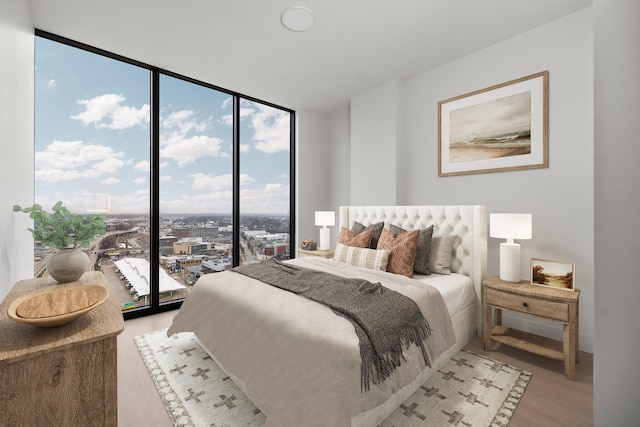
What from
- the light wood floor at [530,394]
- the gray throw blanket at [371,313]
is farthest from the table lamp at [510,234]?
the gray throw blanket at [371,313]

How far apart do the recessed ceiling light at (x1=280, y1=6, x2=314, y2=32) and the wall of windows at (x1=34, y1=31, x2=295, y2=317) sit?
5.56 feet

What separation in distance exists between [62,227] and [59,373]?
989mm

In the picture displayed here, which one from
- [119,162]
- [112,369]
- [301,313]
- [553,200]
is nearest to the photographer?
[112,369]

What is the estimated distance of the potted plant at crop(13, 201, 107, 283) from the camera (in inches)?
59.1

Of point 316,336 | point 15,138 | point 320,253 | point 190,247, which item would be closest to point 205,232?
point 190,247

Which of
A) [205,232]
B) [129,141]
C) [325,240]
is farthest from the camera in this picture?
[325,240]

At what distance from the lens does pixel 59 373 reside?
92cm

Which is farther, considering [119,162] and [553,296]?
[119,162]

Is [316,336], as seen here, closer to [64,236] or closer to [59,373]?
[59,373]

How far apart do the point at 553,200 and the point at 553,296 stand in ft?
3.08

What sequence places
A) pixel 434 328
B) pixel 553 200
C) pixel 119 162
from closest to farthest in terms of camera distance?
pixel 434 328
pixel 553 200
pixel 119 162

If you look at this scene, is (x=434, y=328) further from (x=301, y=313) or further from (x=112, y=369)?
(x=112, y=369)

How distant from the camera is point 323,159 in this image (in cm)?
476

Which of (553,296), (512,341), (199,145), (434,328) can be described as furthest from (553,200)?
(199,145)
